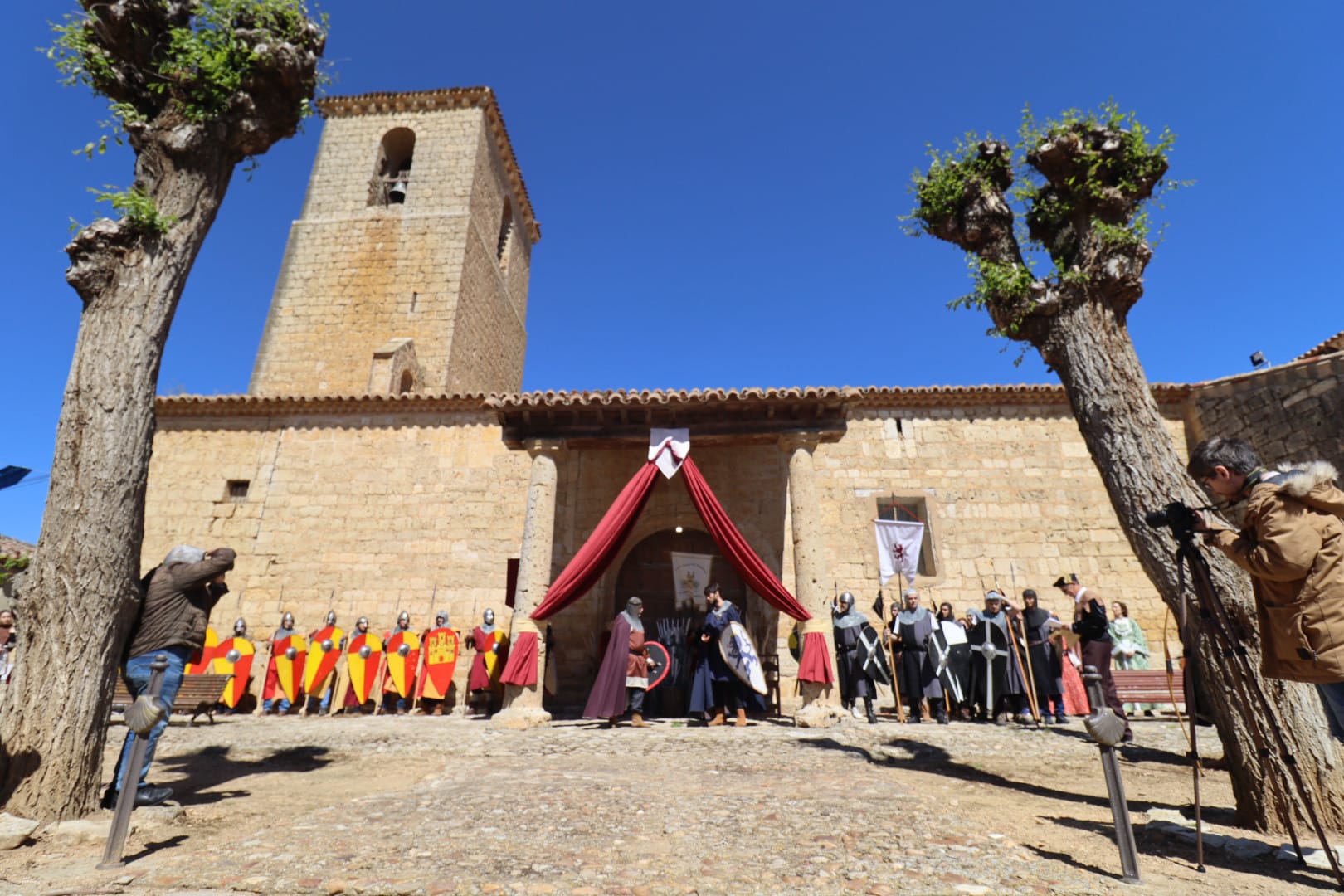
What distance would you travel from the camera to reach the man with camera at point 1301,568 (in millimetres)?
2455

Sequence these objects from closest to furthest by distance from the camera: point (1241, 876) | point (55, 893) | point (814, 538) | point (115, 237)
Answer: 1. point (55, 893)
2. point (1241, 876)
3. point (115, 237)
4. point (814, 538)

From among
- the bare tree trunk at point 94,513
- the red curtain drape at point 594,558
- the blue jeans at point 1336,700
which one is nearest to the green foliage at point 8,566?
the red curtain drape at point 594,558

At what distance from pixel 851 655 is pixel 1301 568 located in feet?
18.6

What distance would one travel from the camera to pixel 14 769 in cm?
327

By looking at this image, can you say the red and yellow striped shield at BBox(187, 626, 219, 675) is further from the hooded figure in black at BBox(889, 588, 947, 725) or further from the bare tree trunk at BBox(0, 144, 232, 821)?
the hooded figure in black at BBox(889, 588, 947, 725)

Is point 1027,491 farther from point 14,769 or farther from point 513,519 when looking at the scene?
point 14,769

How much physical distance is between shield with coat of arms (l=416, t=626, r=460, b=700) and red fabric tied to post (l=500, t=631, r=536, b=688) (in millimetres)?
1723

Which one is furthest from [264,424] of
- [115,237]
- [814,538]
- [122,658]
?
[814,538]

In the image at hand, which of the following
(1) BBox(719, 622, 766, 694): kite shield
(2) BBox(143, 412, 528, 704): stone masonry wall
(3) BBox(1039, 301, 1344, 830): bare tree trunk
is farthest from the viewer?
(2) BBox(143, 412, 528, 704): stone masonry wall

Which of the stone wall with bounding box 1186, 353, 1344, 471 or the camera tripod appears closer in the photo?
the camera tripod

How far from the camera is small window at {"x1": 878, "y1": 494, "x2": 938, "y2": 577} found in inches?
401

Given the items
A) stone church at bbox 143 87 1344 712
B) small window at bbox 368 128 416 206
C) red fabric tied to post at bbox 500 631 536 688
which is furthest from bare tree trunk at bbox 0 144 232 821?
small window at bbox 368 128 416 206

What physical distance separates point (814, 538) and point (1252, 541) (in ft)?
18.9

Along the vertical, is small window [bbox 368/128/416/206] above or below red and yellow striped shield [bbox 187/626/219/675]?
above
